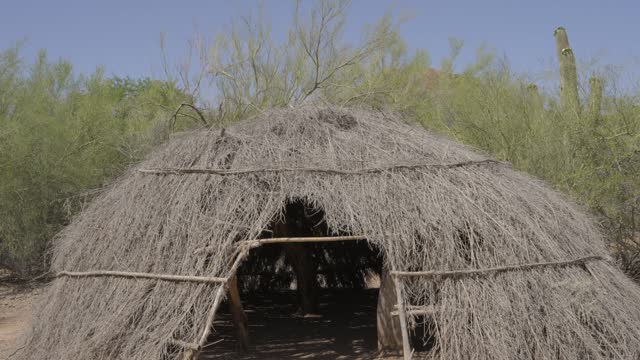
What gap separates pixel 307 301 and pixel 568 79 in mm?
7067

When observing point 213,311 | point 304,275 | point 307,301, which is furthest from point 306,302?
point 213,311

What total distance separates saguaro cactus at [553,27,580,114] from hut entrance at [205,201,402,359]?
4948mm

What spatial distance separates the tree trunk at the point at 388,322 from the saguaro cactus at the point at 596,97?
22.7 feet

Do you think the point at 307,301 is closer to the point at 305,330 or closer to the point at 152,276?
the point at 305,330

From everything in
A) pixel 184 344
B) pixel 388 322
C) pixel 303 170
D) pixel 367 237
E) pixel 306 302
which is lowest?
pixel 388 322

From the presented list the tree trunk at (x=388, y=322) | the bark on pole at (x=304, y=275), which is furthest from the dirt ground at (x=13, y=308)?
the tree trunk at (x=388, y=322)

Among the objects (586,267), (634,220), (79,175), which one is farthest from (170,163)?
(634,220)

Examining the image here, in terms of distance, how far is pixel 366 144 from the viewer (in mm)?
9000

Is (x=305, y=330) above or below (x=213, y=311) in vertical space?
below

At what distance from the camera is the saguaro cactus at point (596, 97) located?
13117mm

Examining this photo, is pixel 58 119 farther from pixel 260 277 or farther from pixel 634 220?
pixel 634 220

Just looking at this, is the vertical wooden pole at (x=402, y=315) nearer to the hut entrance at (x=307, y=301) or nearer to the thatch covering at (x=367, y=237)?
the thatch covering at (x=367, y=237)

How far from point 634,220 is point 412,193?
7.56 metres

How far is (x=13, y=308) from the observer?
14805mm
